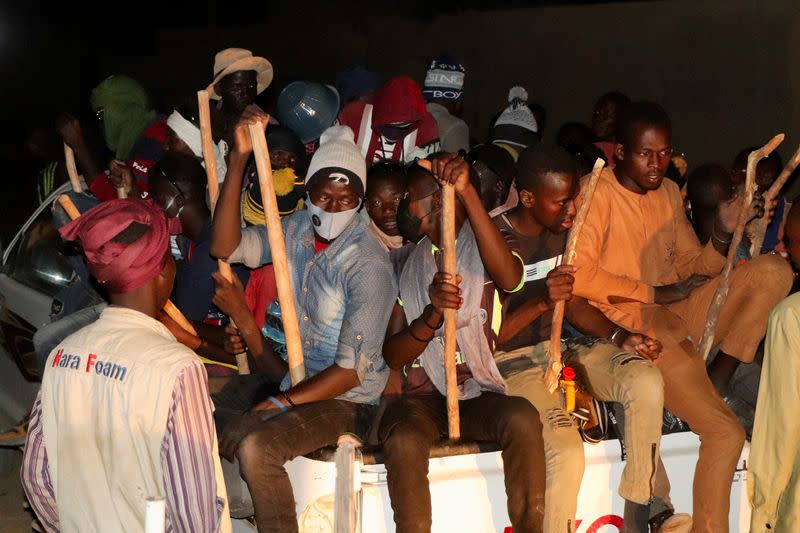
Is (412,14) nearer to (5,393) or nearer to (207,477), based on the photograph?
(5,393)

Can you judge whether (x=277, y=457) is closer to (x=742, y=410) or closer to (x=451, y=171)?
→ (x=451, y=171)

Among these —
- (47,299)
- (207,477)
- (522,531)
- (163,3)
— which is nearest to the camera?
(207,477)

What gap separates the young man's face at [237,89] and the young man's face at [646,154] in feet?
8.20

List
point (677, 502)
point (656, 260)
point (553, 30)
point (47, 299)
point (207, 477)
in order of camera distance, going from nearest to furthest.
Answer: point (207, 477) < point (677, 502) < point (656, 260) < point (47, 299) < point (553, 30)

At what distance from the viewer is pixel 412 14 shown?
1388 centimetres

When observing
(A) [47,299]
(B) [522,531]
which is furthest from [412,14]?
Answer: (B) [522,531]

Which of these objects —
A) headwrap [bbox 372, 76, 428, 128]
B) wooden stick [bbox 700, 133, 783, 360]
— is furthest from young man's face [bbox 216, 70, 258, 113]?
wooden stick [bbox 700, 133, 783, 360]

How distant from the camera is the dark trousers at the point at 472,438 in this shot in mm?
4414

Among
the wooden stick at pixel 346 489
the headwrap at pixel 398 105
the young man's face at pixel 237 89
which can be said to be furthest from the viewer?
the young man's face at pixel 237 89

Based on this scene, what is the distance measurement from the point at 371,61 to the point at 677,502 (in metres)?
10.2

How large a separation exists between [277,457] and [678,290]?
7.47ft

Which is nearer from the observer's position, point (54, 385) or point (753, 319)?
point (54, 385)

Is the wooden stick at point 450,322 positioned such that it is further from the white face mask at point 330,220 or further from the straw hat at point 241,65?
the straw hat at point 241,65

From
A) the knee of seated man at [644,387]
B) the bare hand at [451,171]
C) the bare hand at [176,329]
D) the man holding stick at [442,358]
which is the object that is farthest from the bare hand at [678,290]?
the bare hand at [176,329]
